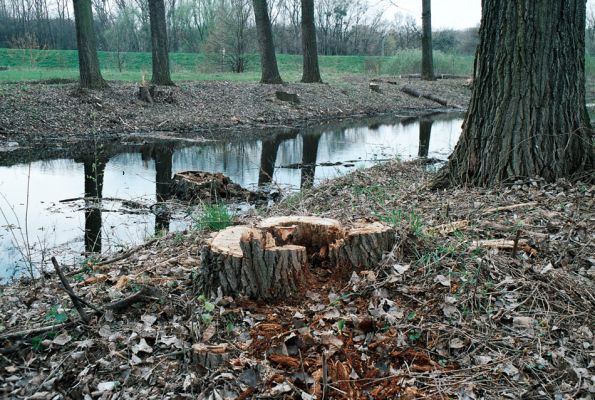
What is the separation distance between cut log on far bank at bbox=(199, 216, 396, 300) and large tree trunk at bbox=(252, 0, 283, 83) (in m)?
19.9

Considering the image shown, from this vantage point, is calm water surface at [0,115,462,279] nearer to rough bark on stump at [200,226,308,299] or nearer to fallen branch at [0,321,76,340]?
fallen branch at [0,321,76,340]

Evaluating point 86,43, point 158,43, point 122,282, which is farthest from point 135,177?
point 158,43

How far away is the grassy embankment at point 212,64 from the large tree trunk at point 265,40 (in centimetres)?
913

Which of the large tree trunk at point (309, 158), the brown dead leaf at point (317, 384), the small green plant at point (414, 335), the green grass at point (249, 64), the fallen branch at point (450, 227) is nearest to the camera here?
the brown dead leaf at point (317, 384)

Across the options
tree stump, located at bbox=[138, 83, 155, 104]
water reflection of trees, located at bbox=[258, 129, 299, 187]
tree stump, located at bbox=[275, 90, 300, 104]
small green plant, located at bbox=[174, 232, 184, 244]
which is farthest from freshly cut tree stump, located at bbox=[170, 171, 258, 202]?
tree stump, located at bbox=[275, 90, 300, 104]

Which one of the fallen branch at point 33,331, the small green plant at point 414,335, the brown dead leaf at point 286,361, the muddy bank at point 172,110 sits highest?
the muddy bank at point 172,110

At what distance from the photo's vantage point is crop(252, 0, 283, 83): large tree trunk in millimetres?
22312

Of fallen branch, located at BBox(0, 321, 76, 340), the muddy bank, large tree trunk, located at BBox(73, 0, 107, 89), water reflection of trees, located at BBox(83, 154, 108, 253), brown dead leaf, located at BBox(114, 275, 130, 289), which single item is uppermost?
large tree trunk, located at BBox(73, 0, 107, 89)

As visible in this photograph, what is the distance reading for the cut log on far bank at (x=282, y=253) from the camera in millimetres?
3562

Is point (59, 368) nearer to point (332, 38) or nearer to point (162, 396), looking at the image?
point (162, 396)

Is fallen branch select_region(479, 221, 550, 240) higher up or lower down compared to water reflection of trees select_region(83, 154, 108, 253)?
higher up

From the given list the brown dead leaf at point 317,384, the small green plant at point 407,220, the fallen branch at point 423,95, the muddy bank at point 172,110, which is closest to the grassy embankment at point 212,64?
the fallen branch at point 423,95

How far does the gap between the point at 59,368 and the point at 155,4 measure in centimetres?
1924

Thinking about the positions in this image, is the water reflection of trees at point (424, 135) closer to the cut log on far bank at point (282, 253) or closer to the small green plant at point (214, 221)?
the small green plant at point (214, 221)
